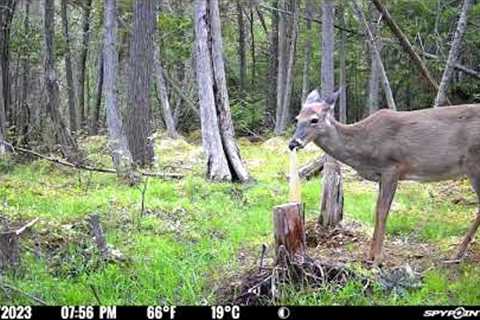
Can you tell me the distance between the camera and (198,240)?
7.23 meters

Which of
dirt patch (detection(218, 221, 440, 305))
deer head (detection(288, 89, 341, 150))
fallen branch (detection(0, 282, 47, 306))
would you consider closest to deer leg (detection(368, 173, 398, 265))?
dirt patch (detection(218, 221, 440, 305))

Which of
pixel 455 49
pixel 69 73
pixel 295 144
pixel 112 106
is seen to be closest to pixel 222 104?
pixel 112 106

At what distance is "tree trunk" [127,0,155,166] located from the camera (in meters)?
13.7

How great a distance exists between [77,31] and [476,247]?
22.9 metres

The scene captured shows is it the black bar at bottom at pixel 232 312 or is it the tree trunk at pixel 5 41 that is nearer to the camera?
the black bar at bottom at pixel 232 312

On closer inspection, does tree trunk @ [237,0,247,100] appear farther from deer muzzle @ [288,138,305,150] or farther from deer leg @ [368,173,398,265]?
deer leg @ [368,173,398,265]

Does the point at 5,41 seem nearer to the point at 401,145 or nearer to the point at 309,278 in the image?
the point at 401,145

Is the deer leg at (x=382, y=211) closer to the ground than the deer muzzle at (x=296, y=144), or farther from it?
closer to the ground

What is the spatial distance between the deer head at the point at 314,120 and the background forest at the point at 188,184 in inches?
44.2

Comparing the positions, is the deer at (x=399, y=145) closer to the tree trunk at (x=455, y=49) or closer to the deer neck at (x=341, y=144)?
the deer neck at (x=341, y=144)

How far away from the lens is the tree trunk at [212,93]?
11.5 metres

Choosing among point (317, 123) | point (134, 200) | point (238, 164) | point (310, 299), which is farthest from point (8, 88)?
point (310, 299)

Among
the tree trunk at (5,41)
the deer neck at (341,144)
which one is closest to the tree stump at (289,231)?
the deer neck at (341,144)

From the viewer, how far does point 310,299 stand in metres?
5.04
